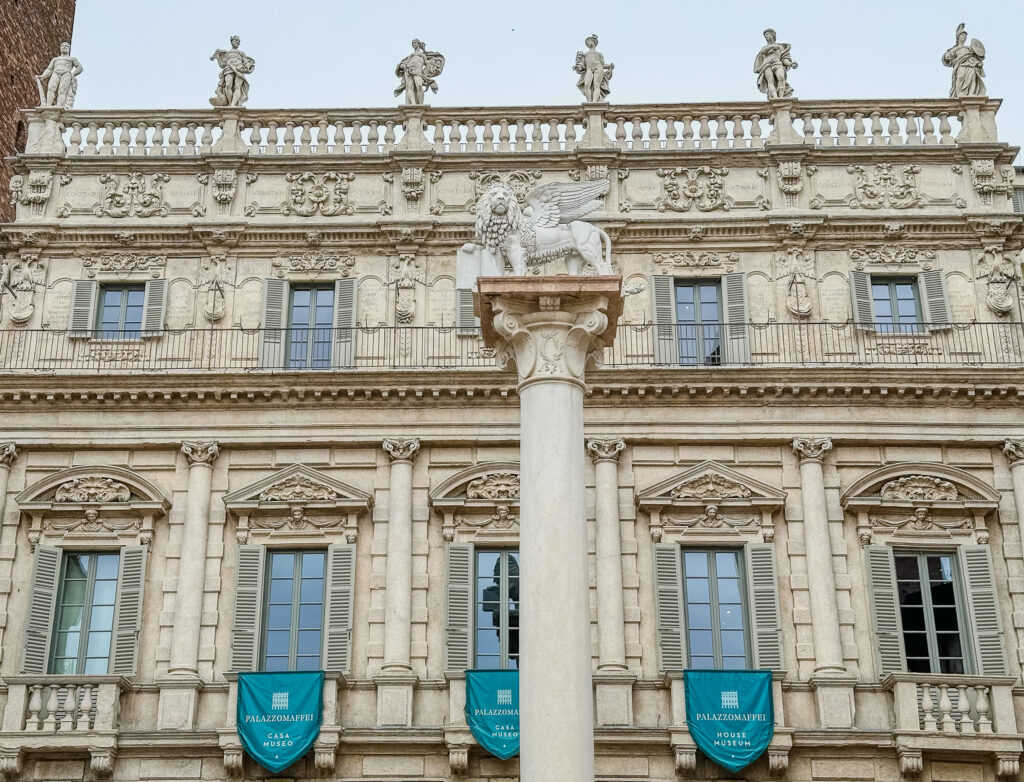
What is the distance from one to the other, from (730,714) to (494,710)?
13.2 ft

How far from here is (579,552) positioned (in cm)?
1619

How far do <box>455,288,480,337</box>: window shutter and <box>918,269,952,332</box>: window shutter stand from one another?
8.97 metres

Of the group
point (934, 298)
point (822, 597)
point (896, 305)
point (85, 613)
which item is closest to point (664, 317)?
point (896, 305)

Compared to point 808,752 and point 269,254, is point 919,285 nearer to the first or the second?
point 808,752

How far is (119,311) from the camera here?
2922cm

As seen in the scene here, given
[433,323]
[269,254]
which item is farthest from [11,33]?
[433,323]

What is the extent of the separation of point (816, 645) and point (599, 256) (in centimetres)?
1022

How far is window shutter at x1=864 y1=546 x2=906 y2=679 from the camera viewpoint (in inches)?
999

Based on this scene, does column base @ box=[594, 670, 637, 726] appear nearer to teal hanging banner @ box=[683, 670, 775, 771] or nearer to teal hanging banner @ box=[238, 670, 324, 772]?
teal hanging banner @ box=[683, 670, 775, 771]

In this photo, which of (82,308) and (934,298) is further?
(82,308)

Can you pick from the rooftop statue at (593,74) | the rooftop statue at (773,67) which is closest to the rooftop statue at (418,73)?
the rooftop statue at (593,74)

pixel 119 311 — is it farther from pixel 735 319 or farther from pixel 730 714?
pixel 730 714

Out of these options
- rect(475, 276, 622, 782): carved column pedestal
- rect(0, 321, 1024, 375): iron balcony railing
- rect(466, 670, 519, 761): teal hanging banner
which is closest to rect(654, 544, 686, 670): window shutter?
rect(466, 670, 519, 761): teal hanging banner

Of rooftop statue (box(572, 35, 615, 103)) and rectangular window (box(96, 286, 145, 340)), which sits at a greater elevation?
rooftop statue (box(572, 35, 615, 103))
